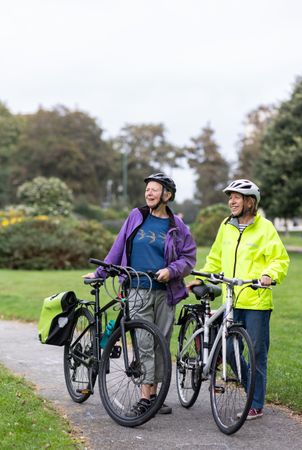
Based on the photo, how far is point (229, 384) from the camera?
5.28 m

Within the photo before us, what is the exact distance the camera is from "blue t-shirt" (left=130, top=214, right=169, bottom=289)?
5.69 m

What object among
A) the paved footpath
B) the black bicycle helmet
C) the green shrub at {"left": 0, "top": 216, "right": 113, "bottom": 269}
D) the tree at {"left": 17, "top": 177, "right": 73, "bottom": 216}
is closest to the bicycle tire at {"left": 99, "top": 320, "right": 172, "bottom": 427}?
the paved footpath

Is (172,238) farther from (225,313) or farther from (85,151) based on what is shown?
(85,151)

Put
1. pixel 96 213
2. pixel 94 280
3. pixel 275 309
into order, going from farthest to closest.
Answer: pixel 96 213, pixel 275 309, pixel 94 280

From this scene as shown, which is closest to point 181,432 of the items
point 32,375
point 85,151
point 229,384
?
point 229,384

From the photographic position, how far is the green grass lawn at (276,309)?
679cm

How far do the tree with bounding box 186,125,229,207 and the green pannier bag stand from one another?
2702 inches

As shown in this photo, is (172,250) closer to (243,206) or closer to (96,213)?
(243,206)

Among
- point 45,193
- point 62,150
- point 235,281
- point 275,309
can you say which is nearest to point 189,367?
point 235,281

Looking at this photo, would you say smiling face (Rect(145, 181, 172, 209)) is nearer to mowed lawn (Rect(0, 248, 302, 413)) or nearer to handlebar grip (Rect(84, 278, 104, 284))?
handlebar grip (Rect(84, 278, 104, 284))

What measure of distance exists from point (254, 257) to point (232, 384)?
99cm

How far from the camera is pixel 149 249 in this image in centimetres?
571

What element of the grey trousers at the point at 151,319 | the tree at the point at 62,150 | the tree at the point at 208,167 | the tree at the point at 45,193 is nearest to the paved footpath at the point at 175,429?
the grey trousers at the point at 151,319

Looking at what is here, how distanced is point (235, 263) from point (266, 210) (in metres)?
27.2
